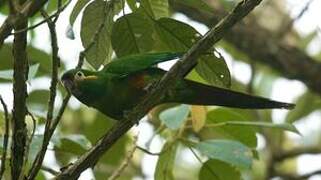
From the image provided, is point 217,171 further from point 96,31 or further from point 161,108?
point 161,108

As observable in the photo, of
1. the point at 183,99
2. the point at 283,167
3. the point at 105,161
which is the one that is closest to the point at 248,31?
the point at 283,167

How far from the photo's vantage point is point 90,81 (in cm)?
165

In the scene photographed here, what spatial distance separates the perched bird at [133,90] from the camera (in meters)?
1.62

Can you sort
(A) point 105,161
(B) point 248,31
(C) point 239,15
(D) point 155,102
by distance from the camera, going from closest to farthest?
(C) point 239,15 → (D) point 155,102 → (A) point 105,161 → (B) point 248,31

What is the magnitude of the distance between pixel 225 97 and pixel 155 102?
0.85ft

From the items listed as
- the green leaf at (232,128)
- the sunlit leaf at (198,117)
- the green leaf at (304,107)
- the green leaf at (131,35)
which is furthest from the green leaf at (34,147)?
the green leaf at (304,107)

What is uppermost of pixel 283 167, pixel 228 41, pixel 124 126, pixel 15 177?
pixel 228 41

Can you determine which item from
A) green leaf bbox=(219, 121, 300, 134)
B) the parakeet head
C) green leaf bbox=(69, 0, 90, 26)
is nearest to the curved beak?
the parakeet head

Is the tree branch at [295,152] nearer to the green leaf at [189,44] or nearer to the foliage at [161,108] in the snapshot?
the foliage at [161,108]

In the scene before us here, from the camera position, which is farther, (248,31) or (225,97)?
(248,31)

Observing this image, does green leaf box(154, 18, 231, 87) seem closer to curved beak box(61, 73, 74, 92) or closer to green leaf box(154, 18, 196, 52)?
green leaf box(154, 18, 196, 52)

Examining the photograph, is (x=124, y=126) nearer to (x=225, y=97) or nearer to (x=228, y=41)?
(x=225, y=97)

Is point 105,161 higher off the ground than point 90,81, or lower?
higher

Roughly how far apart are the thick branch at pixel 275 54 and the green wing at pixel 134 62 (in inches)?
65.2
